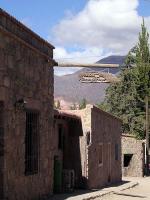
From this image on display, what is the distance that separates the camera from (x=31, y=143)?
14.3 meters

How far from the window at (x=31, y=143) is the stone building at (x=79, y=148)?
3.51 m

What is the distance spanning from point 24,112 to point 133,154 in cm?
2305

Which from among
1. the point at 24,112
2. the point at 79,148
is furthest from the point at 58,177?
the point at 24,112

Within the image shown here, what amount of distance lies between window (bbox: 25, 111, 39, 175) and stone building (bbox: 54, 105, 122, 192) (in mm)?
3515

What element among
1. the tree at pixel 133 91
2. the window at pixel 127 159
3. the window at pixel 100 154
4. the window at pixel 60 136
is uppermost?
the tree at pixel 133 91

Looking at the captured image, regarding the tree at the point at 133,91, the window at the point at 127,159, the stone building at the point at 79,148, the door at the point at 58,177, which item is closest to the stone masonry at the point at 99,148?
the stone building at the point at 79,148

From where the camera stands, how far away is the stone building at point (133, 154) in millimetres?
35281

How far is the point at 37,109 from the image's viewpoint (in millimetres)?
14352

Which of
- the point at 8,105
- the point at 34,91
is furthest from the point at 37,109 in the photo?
the point at 8,105

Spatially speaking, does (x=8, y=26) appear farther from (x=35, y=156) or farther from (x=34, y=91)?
(x=35, y=156)

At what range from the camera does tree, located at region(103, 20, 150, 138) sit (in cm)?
4712

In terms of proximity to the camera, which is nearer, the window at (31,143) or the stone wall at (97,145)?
the window at (31,143)

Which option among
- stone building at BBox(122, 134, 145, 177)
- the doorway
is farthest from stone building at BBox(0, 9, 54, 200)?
stone building at BBox(122, 134, 145, 177)

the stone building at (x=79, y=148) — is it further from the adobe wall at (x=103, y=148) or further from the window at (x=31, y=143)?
the window at (x=31, y=143)
